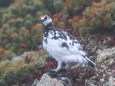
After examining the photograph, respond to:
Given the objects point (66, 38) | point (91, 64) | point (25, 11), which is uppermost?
point (25, 11)

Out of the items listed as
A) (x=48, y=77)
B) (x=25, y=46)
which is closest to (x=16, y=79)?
(x=48, y=77)

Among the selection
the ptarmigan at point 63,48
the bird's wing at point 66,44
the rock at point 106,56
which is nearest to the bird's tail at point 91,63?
the ptarmigan at point 63,48

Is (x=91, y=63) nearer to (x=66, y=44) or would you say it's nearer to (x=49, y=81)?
(x=66, y=44)

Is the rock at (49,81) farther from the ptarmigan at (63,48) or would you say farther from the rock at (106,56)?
the rock at (106,56)

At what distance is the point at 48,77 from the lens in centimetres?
493

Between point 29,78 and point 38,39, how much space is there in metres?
1.84

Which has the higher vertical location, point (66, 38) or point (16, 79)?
point (66, 38)

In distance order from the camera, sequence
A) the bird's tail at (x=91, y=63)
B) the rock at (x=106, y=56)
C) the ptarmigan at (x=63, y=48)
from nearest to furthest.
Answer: the ptarmigan at (x=63, y=48) < the bird's tail at (x=91, y=63) < the rock at (x=106, y=56)

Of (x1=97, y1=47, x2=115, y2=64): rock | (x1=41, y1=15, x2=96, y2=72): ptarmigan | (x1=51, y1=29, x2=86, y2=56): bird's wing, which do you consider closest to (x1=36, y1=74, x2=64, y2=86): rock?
(x1=41, y1=15, x2=96, y2=72): ptarmigan

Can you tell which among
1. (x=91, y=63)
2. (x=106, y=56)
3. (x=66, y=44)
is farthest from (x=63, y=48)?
(x=106, y=56)

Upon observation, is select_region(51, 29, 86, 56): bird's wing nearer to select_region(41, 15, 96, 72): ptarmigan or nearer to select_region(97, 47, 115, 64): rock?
select_region(41, 15, 96, 72): ptarmigan

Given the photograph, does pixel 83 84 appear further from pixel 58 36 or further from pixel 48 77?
pixel 58 36

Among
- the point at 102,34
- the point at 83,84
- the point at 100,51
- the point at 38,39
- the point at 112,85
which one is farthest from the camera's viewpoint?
the point at 38,39

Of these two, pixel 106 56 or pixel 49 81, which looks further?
pixel 106 56
